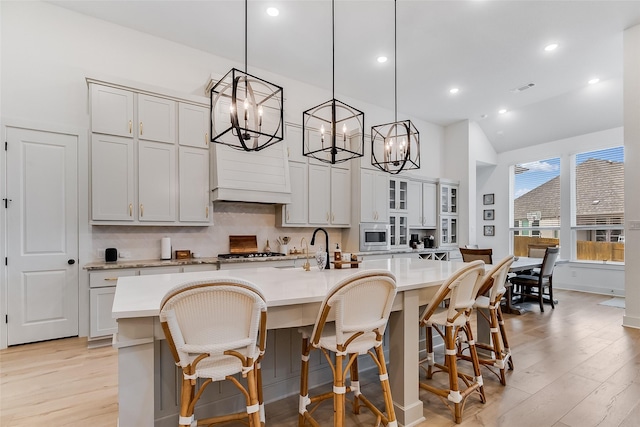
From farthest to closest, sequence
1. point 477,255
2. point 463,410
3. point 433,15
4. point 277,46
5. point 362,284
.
Answer: point 477,255
point 277,46
point 433,15
point 463,410
point 362,284

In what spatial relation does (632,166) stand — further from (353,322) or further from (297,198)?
(353,322)

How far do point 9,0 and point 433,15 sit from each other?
4.53m

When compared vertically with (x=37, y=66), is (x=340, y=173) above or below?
below

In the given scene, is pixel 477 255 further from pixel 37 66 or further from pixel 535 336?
pixel 37 66

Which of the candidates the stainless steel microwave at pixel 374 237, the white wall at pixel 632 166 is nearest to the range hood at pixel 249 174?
the stainless steel microwave at pixel 374 237

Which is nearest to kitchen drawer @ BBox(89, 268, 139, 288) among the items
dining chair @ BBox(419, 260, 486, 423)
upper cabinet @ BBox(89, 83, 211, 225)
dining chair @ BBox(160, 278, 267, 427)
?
upper cabinet @ BBox(89, 83, 211, 225)

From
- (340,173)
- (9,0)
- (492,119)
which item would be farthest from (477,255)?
(9,0)

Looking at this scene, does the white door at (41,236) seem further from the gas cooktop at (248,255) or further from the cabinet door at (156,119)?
the gas cooktop at (248,255)

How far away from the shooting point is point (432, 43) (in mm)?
4188

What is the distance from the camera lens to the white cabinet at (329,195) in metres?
4.98

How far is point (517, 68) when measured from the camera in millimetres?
4852

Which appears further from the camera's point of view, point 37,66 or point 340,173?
point 340,173

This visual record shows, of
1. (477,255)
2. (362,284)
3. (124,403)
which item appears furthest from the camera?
(477,255)

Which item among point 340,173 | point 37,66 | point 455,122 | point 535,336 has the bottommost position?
point 535,336
